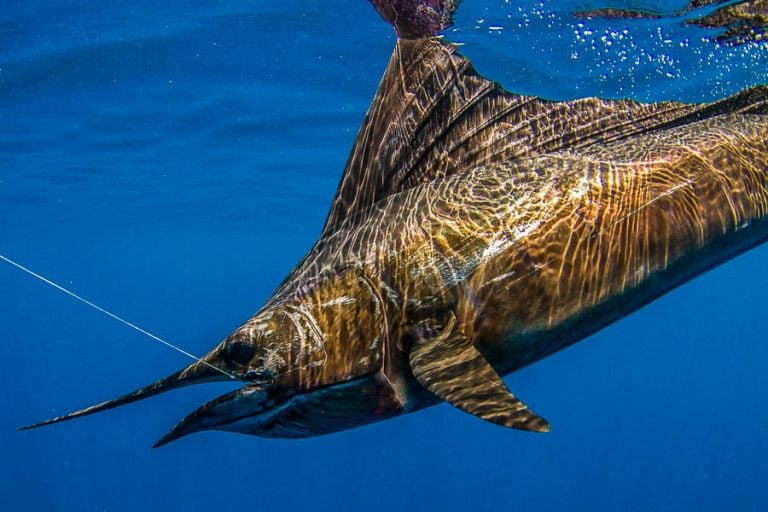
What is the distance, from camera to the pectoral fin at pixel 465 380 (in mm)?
2531

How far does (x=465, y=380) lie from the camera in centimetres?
277

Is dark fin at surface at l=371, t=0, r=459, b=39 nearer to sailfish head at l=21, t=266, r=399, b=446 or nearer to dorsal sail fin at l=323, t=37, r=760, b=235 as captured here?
dorsal sail fin at l=323, t=37, r=760, b=235

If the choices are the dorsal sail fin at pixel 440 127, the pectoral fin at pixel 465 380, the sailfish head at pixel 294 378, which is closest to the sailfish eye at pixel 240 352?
the sailfish head at pixel 294 378

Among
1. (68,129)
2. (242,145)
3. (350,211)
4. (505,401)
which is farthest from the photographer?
(242,145)

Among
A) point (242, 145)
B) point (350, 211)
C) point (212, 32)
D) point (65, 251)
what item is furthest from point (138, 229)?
point (350, 211)

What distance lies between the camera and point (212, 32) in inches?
456

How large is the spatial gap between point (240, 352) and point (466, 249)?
4.51 ft

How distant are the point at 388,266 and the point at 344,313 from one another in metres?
0.37

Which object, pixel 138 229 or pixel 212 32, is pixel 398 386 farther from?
pixel 138 229

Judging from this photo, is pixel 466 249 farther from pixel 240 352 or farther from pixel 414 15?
pixel 414 15

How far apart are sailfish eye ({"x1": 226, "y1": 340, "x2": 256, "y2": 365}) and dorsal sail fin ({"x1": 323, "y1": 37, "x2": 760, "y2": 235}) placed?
3.96 feet

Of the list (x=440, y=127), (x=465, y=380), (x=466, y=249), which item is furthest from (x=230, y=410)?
(x=440, y=127)

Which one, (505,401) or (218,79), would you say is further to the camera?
(218,79)

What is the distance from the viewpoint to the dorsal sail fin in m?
3.99
